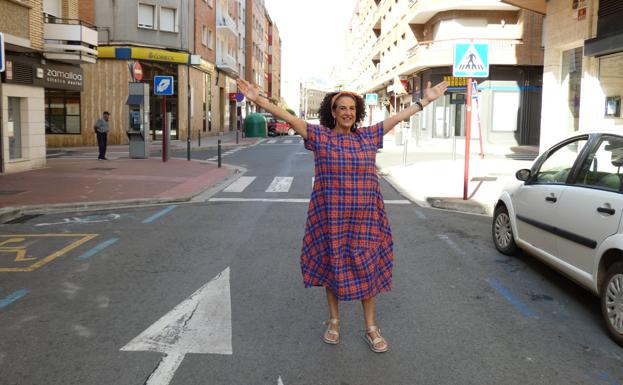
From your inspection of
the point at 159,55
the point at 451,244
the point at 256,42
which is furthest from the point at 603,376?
the point at 256,42

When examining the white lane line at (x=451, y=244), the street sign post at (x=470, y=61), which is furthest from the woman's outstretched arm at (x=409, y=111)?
the street sign post at (x=470, y=61)

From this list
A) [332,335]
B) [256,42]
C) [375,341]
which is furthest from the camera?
[256,42]

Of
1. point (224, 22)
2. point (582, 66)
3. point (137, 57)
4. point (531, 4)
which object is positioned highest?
point (224, 22)

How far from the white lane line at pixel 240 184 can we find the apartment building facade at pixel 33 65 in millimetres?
6005

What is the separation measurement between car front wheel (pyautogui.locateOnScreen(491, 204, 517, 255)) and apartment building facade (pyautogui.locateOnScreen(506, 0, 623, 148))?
22.7 ft

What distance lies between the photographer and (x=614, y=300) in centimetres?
422

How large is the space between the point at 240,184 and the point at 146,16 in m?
20.9

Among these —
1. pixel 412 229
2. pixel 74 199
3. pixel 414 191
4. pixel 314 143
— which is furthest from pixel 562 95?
pixel 314 143

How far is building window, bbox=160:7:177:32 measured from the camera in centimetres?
3250

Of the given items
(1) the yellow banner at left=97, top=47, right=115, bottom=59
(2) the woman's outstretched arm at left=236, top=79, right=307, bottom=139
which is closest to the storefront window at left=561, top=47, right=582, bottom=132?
(2) the woman's outstretched arm at left=236, top=79, right=307, bottom=139

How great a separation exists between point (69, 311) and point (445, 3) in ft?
102

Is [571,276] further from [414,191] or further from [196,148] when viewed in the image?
[196,148]

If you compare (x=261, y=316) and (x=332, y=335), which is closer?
Answer: (x=332, y=335)

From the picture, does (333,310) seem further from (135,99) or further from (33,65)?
(135,99)
